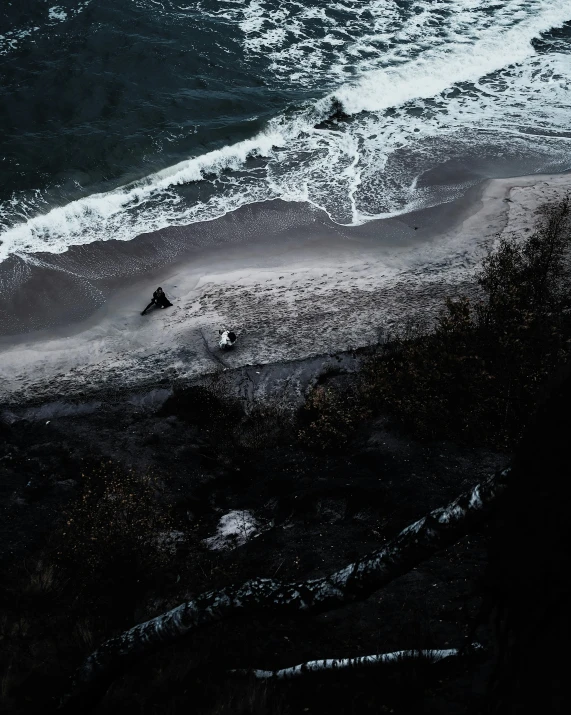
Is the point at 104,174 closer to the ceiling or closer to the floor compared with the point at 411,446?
closer to the ceiling

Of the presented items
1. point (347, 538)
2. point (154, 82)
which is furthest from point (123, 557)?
point (154, 82)

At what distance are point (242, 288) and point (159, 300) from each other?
2.51m

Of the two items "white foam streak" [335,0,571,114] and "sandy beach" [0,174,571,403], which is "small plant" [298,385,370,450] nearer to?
"sandy beach" [0,174,571,403]

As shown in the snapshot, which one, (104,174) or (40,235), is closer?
(40,235)

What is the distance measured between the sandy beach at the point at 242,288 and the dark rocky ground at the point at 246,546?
1.32 meters

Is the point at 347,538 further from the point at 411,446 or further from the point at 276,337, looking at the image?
the point at 276,337

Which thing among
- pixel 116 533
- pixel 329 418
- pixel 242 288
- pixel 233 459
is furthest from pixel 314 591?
pixel 242 288

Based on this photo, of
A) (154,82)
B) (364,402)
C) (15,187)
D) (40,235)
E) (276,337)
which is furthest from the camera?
(154,82)

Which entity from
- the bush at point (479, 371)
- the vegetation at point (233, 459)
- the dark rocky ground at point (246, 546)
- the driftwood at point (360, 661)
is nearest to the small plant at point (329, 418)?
the vegetation at point (233, 459)

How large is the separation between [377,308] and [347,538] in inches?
324

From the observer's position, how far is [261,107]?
95.8 feet

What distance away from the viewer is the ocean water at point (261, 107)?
79.8 feet

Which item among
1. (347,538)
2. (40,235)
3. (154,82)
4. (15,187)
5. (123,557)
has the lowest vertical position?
(347,538)

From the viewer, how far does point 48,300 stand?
793 inches
